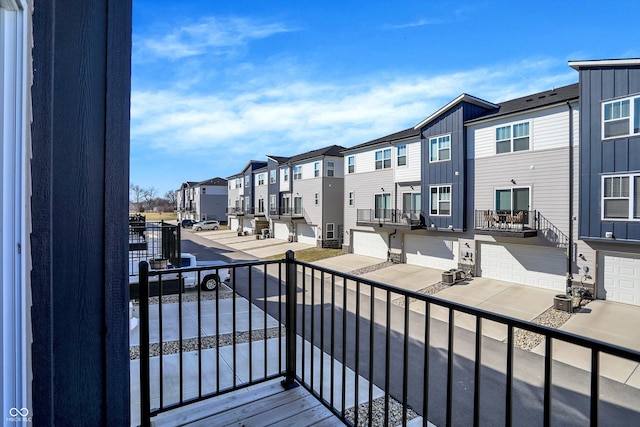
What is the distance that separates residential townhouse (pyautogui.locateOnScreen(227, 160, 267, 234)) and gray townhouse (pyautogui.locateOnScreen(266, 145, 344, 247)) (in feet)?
17.3

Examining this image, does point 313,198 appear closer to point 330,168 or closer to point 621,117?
point 330,168

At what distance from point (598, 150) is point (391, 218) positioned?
7.89 metres

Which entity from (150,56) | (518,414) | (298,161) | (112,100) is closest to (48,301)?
(112,100)

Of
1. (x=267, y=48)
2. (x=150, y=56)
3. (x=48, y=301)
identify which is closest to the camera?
(x=48, y=301)

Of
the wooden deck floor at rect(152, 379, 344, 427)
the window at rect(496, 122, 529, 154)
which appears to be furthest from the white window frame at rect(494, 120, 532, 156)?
the wooden deck floor at rect(152, 379, 344, 427)

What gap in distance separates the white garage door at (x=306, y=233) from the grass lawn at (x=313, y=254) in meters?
2.02

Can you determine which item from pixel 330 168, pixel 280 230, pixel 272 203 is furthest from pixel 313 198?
pixel 272 203

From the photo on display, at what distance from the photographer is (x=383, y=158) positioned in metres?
16.0

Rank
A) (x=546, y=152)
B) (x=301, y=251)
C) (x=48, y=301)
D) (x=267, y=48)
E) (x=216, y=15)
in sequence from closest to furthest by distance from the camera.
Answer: (x=48, y=301)
(x=216, y=15)
(x=267, y=48)
(x=546, y=152)
(x=301, y=251)

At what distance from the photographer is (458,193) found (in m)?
12.3

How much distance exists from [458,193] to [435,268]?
342 centimetres

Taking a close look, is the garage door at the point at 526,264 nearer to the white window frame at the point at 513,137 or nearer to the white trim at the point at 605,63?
the white window frame at the point at 513,137

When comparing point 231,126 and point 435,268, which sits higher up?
point 231,126

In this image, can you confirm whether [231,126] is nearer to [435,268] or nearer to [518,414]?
[435,268]
